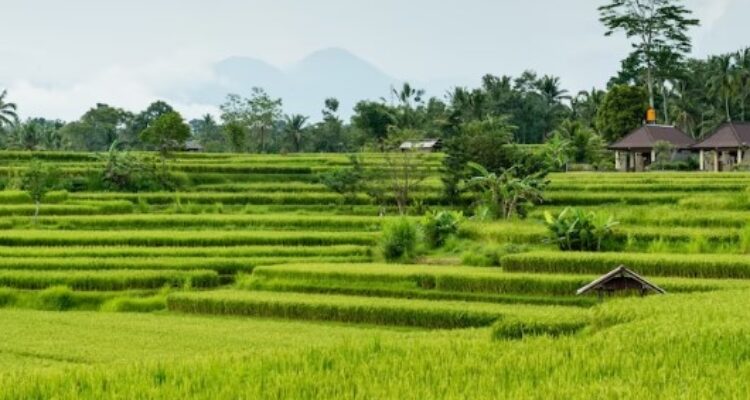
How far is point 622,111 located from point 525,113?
10751 mm

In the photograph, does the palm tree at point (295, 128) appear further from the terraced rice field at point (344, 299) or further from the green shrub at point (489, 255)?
the green shrub at point (489, 255)

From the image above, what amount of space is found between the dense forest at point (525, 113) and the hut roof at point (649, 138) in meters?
1.40

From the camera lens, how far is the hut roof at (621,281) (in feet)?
40.3

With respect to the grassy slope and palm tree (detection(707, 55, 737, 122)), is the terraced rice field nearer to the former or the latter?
the grassy slope

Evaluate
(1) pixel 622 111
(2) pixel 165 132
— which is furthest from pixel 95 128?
(1) pixel 622 111

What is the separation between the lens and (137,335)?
42.0ft

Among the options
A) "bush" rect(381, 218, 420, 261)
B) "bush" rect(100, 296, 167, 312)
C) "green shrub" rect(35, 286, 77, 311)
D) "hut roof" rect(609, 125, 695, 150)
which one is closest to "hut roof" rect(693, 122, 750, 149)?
"hut roof" rect(609, 125, 695, 150)

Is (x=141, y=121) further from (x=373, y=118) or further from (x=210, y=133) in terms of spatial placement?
(x=373, y=118)

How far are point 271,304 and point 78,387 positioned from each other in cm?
891

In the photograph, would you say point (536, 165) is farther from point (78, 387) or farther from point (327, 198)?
point (78, 387)

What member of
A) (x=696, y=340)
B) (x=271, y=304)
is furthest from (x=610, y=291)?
(x=696, y=340)

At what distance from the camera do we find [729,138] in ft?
125

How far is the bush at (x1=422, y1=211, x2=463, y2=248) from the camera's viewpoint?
21266 millimetres

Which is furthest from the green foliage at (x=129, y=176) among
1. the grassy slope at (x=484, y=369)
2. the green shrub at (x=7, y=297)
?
the grassy slope at (x=484, y=369)
